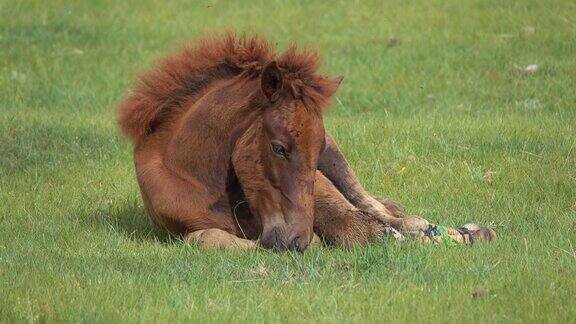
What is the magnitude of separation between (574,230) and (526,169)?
183cm

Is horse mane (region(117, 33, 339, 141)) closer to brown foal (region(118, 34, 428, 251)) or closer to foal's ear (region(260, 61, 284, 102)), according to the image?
brown foal (region(118, 34, 428, 251))

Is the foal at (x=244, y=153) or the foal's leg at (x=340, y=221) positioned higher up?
the foal at (x=244, y=153)

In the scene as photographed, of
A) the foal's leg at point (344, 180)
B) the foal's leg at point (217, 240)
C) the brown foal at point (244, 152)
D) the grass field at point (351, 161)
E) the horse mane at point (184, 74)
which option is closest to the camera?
the grass field at point (351, 161)

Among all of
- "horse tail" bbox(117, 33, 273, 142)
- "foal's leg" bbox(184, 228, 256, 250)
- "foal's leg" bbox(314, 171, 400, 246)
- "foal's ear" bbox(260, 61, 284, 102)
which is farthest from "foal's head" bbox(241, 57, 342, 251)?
"horse tail" bbox(117, 33, 273, 142)

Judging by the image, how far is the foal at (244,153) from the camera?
23.6 feet

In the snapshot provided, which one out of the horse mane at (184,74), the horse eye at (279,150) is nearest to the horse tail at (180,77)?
the horse mane at (184,74)

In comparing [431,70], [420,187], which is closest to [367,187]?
[420,187]

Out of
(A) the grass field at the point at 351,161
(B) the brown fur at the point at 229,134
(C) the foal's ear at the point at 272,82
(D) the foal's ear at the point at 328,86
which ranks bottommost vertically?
(A) the grass field at the point at 351,161

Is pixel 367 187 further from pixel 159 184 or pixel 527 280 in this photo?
pixel 527 280

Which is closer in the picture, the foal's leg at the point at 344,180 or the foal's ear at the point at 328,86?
the foal's ear at the point at 328,86

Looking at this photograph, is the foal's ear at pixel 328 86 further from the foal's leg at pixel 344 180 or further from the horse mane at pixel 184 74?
the foal's leg at pixel 344 180

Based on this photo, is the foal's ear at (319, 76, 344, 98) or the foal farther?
the foal's ear at (319, 76, 344, 98)

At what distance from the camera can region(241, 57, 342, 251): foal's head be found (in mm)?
7133

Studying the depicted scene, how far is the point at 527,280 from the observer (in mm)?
6426
